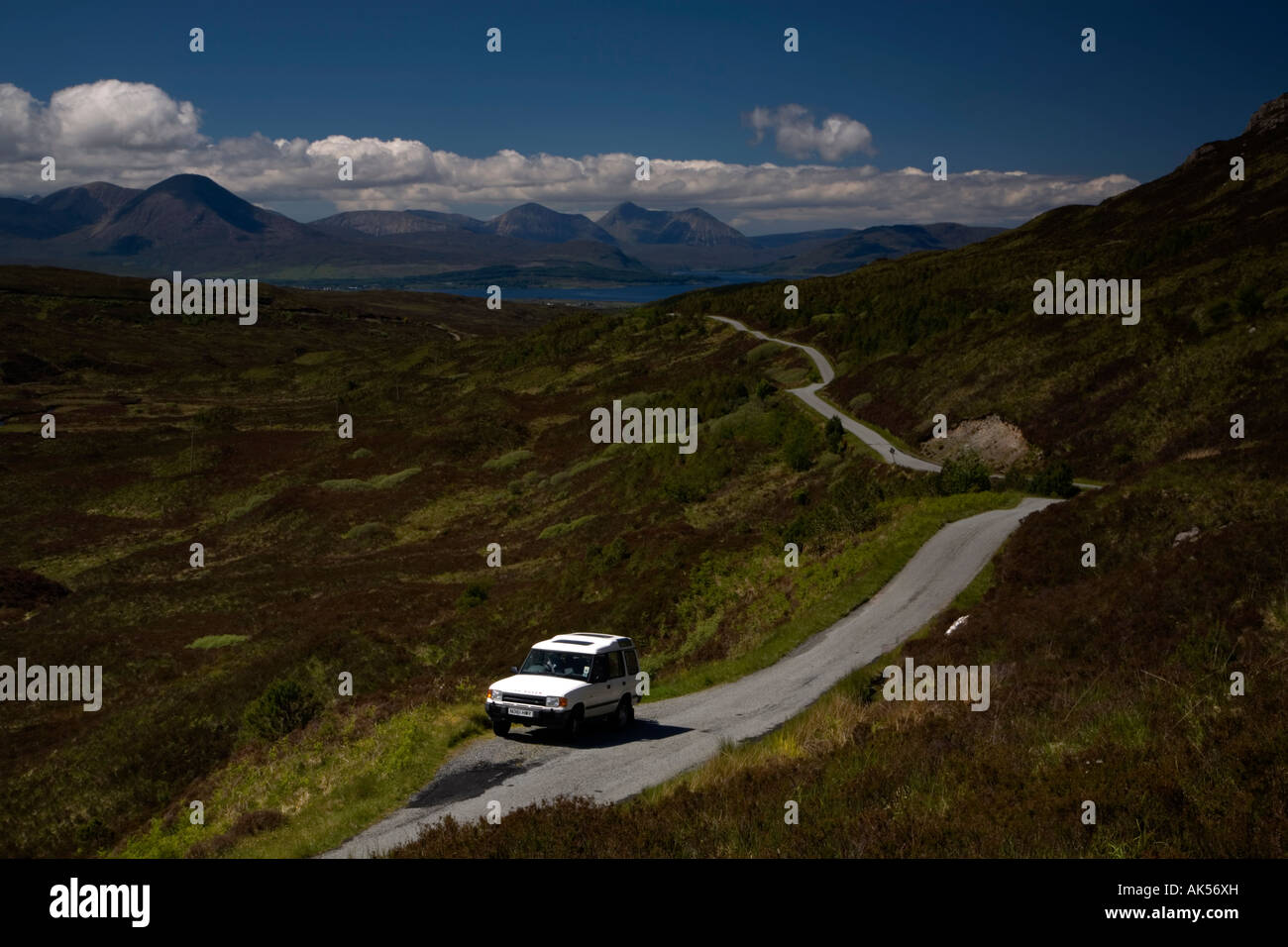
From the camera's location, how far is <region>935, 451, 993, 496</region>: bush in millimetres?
38000

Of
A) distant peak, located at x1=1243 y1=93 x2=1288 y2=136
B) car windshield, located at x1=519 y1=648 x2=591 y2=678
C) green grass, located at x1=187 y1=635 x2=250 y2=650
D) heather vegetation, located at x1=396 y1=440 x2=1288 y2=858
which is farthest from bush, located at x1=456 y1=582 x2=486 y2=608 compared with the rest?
distant peak, located at x1=1243 y1=93 x2=1288 y2=136

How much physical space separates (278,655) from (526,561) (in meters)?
15.4

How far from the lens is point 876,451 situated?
4641 cm

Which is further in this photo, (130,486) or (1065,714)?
(130,486)

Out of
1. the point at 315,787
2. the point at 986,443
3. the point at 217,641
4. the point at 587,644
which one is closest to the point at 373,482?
the point at 217,641

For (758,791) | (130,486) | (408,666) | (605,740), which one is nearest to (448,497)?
(130,486)

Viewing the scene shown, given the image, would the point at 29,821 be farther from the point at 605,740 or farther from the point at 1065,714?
the point at 1065,714

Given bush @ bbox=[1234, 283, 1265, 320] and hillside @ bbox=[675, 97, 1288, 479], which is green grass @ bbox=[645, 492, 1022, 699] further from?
bush @ bbox=[1234, 283, 1265, 320]

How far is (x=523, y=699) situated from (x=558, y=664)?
57.8 inches

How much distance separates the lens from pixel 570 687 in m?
18.1

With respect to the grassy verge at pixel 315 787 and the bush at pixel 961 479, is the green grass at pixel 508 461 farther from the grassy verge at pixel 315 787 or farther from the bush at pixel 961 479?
the grassy verge at pixel 315 787

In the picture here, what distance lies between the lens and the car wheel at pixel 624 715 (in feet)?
62.3

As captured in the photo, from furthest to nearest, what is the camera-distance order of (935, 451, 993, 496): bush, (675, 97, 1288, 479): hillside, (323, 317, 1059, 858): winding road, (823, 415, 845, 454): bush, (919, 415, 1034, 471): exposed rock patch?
(823, 415, 845, 454): bush < (919, 415, 1034, 471): exposed rock patch < (675, 97, 1288, 479): hillside < (935, 451, 993, 496): bush < (323, 317, 1059, 858): winding road

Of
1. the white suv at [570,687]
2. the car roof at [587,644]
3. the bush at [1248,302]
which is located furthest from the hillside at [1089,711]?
the car roof at [587,644]
